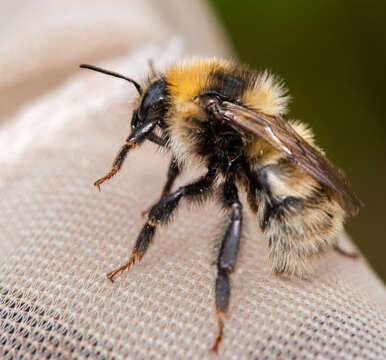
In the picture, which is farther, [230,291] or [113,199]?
[113,199]

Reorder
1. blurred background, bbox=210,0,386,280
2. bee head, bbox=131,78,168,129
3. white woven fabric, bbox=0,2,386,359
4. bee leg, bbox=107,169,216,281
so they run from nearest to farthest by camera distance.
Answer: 1. white woven fabric, bbox=0,2,386,359
2. bee leg, bbox=107,169,216,281
3. bee head, bbox=131,78,168,129
4. blurred background, bbox=210,0,386,280

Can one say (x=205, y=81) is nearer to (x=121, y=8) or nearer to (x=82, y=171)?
(x=82, y=171)

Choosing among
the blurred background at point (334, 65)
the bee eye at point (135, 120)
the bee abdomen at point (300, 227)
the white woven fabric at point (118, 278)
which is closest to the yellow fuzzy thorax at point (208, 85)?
the bee eye at point (135, 120)

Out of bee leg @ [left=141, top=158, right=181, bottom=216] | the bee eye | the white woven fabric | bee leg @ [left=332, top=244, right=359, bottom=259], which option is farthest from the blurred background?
the bee eye

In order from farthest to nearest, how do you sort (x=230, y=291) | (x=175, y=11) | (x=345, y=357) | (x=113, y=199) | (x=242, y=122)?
(x=175, y=11) → (x=113, y=199) → (x=242, y=122) → (x=230, y=291) → (x=345, y=357)

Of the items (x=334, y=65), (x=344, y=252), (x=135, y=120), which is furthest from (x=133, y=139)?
(x=334, y=65)

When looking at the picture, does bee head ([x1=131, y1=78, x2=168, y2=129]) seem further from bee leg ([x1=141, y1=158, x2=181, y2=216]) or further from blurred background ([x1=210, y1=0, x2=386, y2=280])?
blurred background ([x1=210, y1=0, x2=386, y2=280])

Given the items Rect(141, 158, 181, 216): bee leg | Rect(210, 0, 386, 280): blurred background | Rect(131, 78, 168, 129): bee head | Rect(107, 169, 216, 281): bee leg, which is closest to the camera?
Rect(107, 169, 216, 281): bee leg

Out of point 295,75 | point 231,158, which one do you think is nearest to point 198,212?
point 231,158
